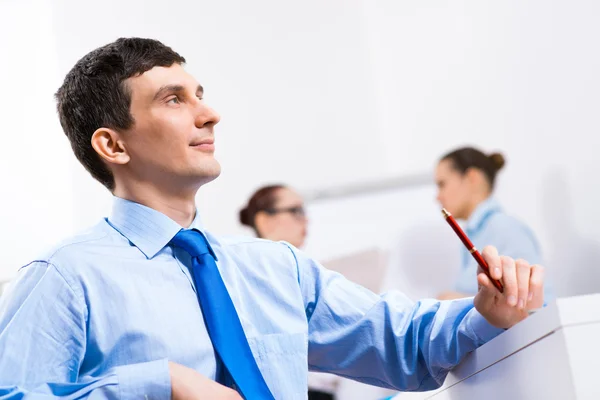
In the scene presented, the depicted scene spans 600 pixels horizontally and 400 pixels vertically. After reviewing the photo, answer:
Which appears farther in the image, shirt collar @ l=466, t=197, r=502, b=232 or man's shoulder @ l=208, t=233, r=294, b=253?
shirt collar @ l=466, t=197, r=502, b=232

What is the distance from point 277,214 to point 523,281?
2.41 m

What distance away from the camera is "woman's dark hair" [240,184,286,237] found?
133 inches

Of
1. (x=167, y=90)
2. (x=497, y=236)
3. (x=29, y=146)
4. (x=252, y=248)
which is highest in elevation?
(x=29, y=146)

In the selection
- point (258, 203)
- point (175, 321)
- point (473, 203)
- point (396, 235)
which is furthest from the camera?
point (396, 235)

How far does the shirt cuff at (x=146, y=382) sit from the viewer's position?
944 mm

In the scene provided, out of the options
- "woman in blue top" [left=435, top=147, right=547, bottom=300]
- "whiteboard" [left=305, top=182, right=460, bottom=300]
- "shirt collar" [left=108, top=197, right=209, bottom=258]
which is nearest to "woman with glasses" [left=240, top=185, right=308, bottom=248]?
"whiteboard" [left=305, top=182, right=460, bottom=300]

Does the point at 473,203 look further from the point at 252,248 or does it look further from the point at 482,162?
the point at 252,248

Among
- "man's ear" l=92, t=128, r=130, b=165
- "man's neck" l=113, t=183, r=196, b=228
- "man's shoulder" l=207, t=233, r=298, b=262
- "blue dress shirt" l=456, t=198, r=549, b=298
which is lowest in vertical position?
"blue dress shirt" l=456, t=198, r=549, b=298

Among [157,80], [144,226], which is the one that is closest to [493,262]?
[144,226]

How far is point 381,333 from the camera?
3.84 feet

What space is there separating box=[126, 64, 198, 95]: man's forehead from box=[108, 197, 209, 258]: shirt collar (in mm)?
180

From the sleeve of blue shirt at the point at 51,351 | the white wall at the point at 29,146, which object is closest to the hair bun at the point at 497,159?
the white wall at the point at 29,146

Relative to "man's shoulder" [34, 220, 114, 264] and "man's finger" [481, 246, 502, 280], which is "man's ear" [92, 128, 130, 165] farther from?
"man's finger" [481, 246, 502, 280]

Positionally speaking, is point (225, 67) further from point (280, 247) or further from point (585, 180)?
point (280, 247)
